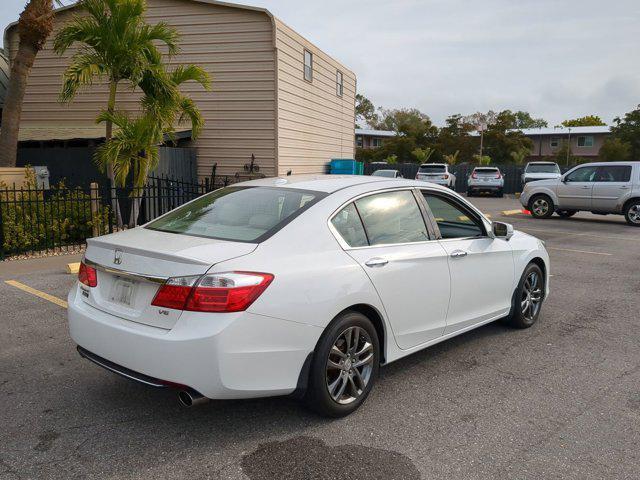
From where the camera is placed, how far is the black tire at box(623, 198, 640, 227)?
15.5m

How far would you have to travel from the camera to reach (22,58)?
11258mm

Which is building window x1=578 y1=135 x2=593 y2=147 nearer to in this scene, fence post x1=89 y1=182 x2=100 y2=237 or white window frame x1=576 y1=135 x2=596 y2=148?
white window frame x1=576 y1=135 x2=596 y2=148

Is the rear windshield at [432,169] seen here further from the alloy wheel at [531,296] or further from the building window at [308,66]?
the alloy wheel at [531,296]

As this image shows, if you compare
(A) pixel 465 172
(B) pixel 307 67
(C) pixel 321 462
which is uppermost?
(B) pixel 307 67

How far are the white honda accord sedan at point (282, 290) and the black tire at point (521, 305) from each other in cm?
76

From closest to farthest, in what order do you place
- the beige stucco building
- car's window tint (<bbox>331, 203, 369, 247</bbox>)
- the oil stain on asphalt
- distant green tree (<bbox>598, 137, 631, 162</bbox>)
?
1. the oil stain on asphalt
2. car's window tint (<bbox>331, 203, 369, 247</bbox>)
3. the beige stucco building
4. distant green tree (<bbox>598, 137, 631, 162</bbox>)

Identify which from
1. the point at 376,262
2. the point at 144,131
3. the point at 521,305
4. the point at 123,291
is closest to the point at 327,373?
the point at 376,262

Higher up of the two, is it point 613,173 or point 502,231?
point 613,173

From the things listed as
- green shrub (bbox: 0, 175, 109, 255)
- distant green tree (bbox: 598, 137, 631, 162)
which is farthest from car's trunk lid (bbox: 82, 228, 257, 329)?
distant green tree (bbox: 598, 137, 631, 162)

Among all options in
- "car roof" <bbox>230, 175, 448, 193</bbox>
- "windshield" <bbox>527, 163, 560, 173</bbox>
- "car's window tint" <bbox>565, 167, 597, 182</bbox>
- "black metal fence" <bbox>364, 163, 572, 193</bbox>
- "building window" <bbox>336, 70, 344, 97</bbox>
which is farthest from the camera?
"black metal fence" <bbox>364, 163, 572, 193</bbox>

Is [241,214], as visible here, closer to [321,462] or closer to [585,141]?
[321,462]

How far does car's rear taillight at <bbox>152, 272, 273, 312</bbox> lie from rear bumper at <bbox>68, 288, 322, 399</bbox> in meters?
0.05

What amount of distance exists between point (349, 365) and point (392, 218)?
1145 millimetres

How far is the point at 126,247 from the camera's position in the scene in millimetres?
3400
